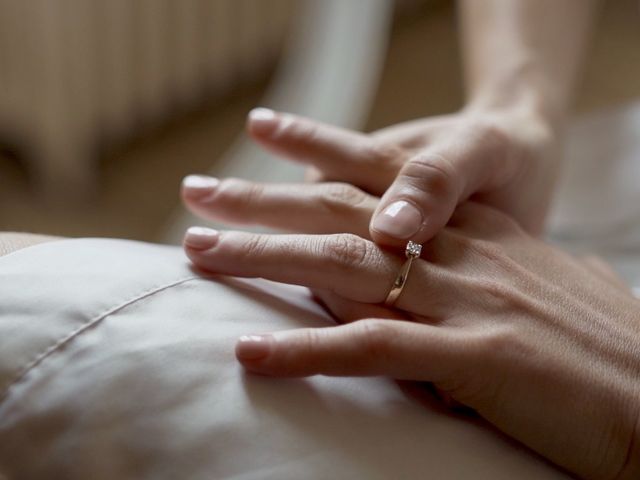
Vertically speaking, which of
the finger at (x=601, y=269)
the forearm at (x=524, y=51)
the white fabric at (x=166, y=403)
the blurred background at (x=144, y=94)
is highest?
the forearm at (x=524, y=51)

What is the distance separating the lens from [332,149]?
71cm

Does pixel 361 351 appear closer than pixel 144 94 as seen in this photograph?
Yes

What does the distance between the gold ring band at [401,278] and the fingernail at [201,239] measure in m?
0.13

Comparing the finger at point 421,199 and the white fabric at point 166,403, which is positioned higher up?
the finger at point 421,199

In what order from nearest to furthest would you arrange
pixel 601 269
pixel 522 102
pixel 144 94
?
1. pixel 601 269
2. pixel 522 102
3. pixel 144 94

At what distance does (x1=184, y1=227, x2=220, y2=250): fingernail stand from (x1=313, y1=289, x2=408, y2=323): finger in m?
0.08

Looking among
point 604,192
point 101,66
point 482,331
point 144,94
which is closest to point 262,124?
point 482,331

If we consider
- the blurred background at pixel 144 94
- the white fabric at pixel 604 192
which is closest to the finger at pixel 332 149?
the white fabric at pixel 604 192

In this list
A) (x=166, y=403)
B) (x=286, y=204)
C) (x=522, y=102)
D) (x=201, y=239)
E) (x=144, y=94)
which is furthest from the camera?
(x=144, y=94)

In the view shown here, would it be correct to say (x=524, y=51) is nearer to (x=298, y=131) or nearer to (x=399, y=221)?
(x=298, y=131)

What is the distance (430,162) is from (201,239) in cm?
19

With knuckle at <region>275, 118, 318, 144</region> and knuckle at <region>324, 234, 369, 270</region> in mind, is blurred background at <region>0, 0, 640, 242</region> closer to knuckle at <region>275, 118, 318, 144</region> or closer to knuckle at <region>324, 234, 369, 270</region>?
knuckle at <region>275, 118, 318, 144</region>

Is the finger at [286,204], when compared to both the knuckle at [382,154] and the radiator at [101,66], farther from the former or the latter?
A: the radiator at [101,66]

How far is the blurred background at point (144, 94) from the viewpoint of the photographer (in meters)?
1.79
